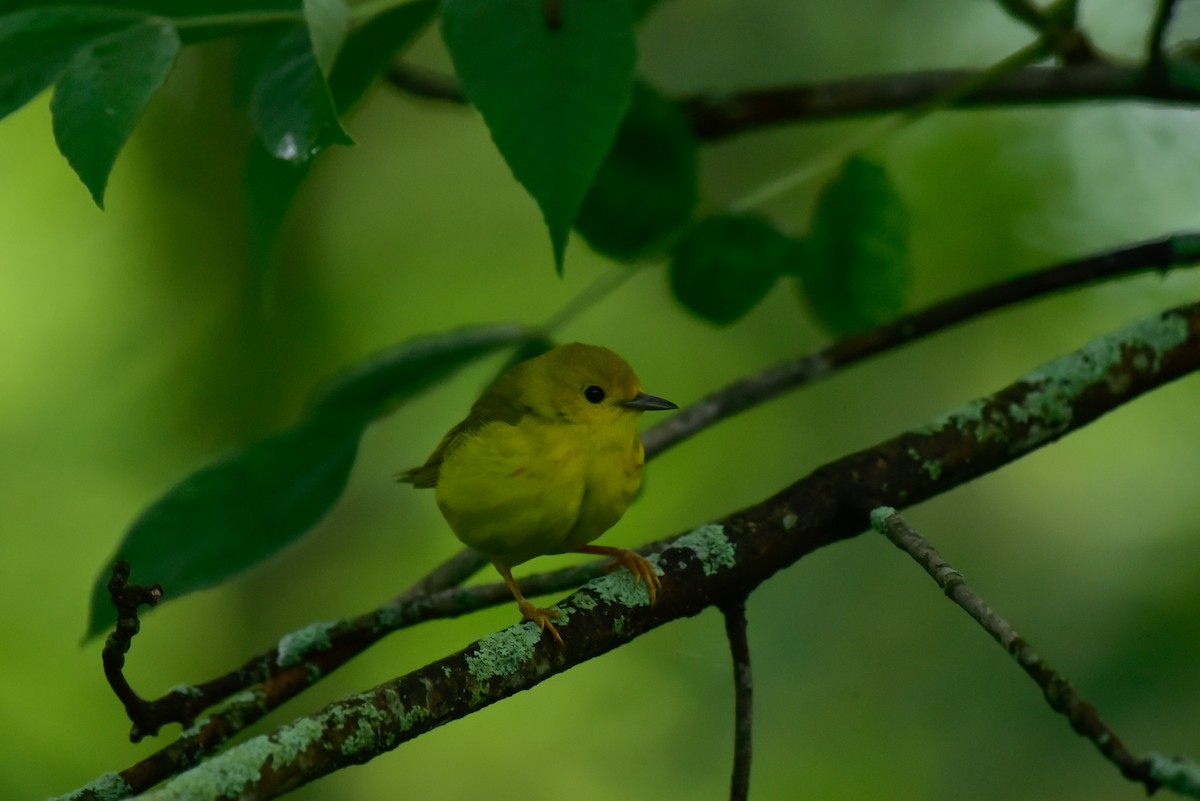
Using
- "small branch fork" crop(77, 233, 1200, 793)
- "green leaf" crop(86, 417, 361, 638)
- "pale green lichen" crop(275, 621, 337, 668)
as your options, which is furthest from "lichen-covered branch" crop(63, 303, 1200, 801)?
"green leaf" crop(86, 417, 361, 638)

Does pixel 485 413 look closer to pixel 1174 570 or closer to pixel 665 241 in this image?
pixel 665 241

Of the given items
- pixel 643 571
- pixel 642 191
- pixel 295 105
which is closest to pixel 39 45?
pixel 295 105

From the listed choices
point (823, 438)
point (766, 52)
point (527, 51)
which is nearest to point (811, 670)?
point (823, 438)

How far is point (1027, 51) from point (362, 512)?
3.63 m

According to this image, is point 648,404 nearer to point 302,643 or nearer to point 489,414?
point 489,414

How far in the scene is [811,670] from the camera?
540 centimetres

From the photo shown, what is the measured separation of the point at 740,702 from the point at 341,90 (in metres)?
1.19

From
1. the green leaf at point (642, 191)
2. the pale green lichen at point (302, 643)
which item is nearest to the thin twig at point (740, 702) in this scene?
the pale green lichen at point (302, 643)

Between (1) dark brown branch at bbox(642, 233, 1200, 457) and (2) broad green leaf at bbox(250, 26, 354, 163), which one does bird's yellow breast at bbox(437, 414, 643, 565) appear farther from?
(2) broad green leaf at bbox(250, 26, 354, 163)

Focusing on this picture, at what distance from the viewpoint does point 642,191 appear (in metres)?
2.57

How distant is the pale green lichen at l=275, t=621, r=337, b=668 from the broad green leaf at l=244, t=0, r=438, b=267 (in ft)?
2.05

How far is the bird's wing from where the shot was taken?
257 cm

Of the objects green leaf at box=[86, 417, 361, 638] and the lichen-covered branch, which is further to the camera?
green leaf at box=[86, 417, 361, 638]

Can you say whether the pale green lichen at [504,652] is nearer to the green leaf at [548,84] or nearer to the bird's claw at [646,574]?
the bird's claw at [646,574]
